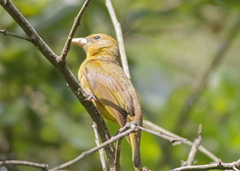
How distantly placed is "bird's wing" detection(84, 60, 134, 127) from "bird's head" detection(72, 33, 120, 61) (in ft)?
2.82

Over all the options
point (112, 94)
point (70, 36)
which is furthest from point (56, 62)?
point (112, 94)

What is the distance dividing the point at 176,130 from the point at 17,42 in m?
2.76

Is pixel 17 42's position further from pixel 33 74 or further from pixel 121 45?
pixel 121 45

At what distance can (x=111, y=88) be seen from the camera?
3.73 meters

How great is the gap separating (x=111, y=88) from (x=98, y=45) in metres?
1.56

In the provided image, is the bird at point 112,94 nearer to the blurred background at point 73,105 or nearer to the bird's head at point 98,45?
the bird's head at point 98,45

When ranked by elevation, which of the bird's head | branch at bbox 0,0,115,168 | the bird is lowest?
branch at bbox 0,0,115,168

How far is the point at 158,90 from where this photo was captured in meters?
7.99

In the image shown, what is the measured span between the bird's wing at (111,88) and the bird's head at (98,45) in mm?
860

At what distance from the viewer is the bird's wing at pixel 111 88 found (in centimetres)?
343

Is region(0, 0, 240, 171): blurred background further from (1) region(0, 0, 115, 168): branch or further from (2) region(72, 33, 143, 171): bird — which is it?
(1) region(0, 0, 115, 168): branch

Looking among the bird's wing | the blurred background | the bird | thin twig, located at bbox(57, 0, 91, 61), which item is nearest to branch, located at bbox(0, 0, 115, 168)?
thin twig, located at bbox(57, 0, 91, 61)

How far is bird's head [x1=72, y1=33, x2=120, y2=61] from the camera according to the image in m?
5.07

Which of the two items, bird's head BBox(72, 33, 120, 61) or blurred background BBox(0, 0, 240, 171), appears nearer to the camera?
blurred background BBox(0, 0, 240, 171)
